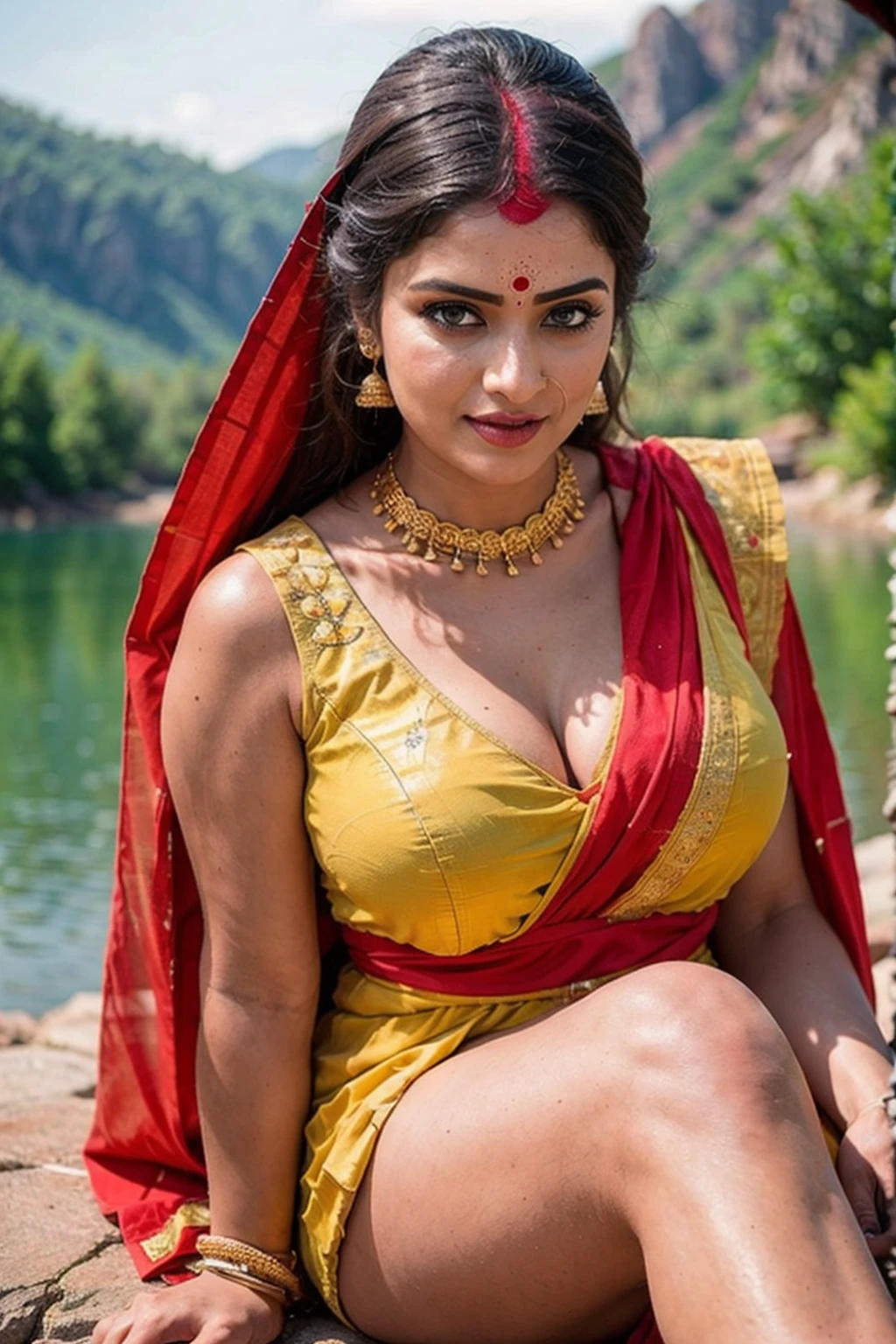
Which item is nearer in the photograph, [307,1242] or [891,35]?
[891,35]

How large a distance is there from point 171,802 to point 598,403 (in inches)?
34.1

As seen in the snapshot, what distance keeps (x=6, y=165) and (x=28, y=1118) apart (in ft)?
382

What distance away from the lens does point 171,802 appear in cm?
220

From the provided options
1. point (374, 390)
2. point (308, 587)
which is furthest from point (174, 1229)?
point (374, 390)

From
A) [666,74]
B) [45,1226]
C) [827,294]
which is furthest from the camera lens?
[666,74]

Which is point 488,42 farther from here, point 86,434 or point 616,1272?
point 86,434

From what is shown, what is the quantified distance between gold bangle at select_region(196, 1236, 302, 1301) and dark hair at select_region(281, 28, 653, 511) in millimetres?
1118

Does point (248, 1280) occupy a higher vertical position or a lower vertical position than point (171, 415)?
higher

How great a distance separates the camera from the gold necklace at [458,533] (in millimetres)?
2225

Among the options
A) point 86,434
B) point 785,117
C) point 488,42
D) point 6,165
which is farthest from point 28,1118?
point 6,165

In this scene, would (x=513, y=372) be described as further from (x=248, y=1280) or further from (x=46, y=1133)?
(x=46, y=1133)

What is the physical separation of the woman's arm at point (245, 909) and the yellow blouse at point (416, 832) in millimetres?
33

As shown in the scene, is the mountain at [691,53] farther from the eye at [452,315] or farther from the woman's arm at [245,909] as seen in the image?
the woman's arm at [245,909]

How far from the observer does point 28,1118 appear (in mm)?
2883
